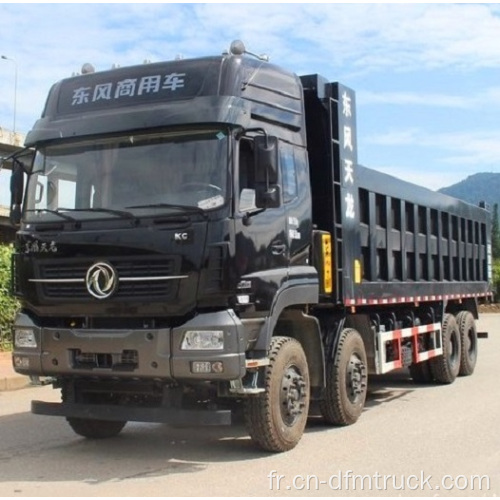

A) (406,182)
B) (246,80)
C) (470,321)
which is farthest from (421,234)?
(246,80)

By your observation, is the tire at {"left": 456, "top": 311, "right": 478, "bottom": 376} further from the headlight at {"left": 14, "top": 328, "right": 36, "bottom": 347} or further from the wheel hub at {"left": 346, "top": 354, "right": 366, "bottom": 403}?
the headlight at {"left": 14, "top": 328, "right": 36, "bottom": 347}

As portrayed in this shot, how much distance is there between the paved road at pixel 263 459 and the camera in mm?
5379

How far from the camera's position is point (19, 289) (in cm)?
638

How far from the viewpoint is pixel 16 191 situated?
660 cm

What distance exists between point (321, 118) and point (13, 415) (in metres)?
4.88

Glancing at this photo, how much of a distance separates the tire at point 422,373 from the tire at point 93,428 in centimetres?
543

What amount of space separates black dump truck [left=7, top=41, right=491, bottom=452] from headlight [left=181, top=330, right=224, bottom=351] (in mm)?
11

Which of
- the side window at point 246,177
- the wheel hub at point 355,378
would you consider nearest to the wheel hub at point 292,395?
the wheel hub at point 355,378

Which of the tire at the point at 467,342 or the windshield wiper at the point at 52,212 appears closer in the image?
the windshield wiper at the point at 52,212

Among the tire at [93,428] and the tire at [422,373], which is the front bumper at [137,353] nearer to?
the tire at [93,428]

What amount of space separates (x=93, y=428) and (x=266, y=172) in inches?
125

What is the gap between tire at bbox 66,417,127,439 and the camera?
7.13m

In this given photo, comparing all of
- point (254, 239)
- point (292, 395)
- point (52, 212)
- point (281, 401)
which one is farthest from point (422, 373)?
point (52, 212)

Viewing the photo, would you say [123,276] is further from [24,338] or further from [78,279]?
[24,338]
